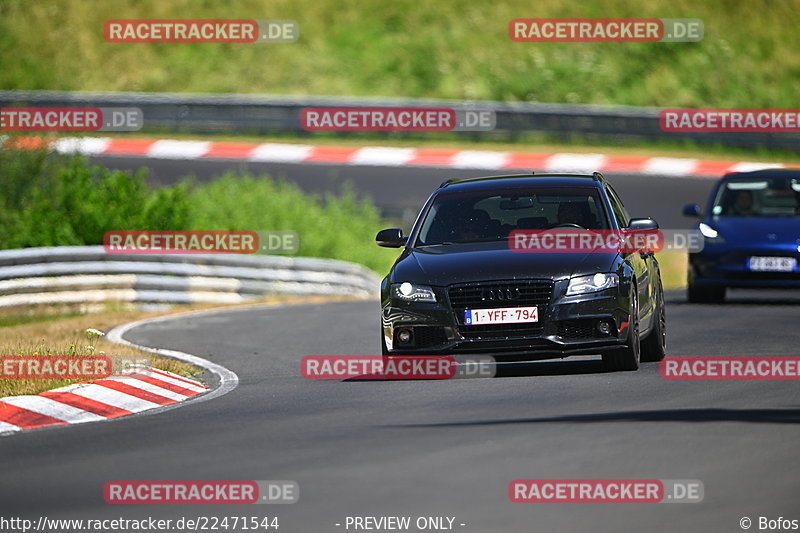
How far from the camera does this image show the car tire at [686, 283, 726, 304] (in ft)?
69.4

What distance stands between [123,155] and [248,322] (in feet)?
49.0

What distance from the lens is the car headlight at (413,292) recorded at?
12.7 m

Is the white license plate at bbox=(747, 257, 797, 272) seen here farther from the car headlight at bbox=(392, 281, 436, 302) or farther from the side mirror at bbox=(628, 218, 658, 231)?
the car headlight at bbox=(392, 281, 436, 302)

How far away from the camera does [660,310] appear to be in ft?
47.6

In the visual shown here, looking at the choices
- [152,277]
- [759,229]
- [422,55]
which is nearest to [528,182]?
[759,229]

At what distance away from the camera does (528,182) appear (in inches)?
555

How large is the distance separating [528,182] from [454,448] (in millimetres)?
5267

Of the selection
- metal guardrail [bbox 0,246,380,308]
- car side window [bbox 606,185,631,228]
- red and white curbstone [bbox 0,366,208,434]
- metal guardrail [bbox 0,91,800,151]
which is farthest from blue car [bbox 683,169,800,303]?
metal guardrail [bbox 0,91,800,151]

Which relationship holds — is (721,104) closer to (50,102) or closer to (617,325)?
(50,102)

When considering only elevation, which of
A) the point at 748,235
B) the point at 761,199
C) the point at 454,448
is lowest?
the point at 454,448

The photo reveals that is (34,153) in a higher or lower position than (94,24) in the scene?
lower

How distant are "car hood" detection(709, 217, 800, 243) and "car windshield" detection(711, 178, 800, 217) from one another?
0.23 meters

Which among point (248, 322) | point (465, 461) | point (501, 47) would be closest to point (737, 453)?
point (465, 461)

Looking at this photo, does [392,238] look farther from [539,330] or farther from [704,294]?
[704,294]
